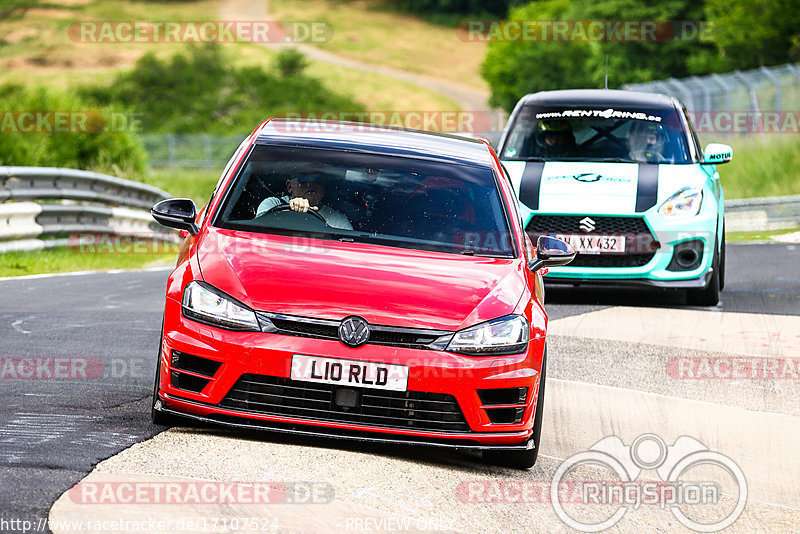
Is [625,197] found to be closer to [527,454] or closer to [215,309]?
[527,454]

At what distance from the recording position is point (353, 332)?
568 cm

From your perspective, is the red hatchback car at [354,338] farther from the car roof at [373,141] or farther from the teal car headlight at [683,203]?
the teal car headlight at [683,203]

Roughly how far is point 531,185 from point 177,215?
540 centimetres

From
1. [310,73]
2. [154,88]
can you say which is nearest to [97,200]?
[154,88]

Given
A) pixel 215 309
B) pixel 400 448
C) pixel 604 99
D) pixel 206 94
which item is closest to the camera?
pixel 215 309

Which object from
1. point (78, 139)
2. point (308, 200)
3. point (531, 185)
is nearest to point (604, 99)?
point (531, 185)

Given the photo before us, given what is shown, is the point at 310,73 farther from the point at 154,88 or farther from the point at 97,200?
the point at 97,200

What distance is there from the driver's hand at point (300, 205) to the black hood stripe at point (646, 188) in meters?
5.13

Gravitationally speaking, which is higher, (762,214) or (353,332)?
(353,332)

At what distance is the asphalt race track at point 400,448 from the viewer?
196 inches

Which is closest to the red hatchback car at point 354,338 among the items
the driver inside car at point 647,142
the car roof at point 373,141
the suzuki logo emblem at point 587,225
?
the car roof at point 373,141

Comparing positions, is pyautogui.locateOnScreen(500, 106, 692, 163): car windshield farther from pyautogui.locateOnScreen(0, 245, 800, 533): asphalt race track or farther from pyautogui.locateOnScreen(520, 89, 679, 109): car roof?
pyautogui.locateOnScreen(0, 245, 800, 533): asphalt race track

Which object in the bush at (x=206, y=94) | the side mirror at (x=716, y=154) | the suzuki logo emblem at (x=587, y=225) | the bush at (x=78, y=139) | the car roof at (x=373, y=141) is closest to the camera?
the car roof at (x=373, y=141)

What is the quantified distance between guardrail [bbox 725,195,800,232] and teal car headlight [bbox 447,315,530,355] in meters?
16.4
